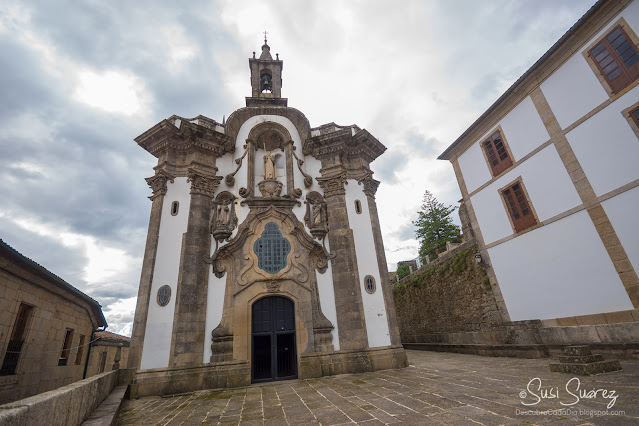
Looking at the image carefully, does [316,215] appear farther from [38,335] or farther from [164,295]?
[38,335]

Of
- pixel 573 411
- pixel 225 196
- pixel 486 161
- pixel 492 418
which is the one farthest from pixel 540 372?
pixel 225 196

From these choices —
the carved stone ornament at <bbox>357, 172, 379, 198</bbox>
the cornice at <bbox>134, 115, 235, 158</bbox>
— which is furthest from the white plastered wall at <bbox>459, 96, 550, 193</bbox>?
the cornice at <bbox>134, 115, 235, 158</bbox>

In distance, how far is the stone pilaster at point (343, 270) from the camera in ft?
35.8

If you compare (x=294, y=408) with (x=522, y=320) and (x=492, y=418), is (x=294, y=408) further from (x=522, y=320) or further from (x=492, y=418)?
(x=522, y=320)

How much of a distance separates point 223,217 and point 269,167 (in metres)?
3.16

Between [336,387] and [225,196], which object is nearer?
[336,387]

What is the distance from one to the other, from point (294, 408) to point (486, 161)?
1362 cm

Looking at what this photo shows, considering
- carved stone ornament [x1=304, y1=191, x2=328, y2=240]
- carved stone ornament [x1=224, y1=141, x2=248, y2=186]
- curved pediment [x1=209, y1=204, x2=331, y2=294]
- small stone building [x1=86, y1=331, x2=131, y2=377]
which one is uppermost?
carved stone ornament [x1=224, y1=141, x2=248, y2=186]

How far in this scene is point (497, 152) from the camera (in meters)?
13.6

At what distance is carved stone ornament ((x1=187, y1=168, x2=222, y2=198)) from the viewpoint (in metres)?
12.1

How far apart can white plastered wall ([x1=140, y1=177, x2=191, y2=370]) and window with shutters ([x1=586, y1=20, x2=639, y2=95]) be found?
51.8 ft

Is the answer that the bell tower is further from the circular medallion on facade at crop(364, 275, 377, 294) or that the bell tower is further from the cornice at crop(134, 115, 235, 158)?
the circular medallion on facade at crop(364, 275, 377, 294)

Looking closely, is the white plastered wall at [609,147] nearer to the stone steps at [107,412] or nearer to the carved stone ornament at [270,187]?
the carved stone ornament at [270,187]

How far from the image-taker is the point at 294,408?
6.03 m
